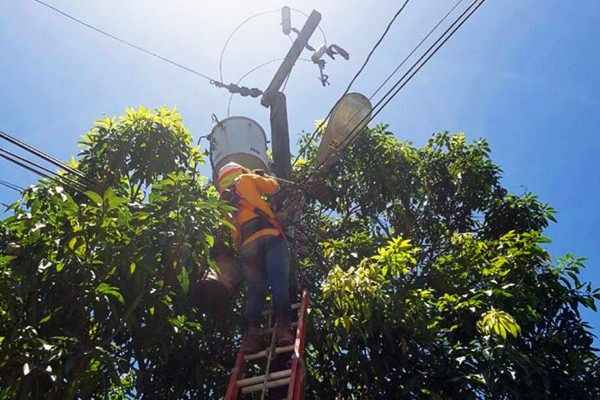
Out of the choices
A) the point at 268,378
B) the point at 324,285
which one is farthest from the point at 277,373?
the point at 324,285

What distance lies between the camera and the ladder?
423 centimetres

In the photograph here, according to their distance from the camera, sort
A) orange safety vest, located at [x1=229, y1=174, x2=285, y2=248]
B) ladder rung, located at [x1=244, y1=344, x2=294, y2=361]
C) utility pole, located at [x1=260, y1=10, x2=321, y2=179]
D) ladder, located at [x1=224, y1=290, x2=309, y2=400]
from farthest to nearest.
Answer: utility pole, located at [x1=260, y1=10, x2=321, y2=179]
orange safety vest, located at [x1=229, y1=174, x2=285, y2=248]
ladder rung, located at [x1=244, y1=344, x2=294, y2=361]
ladder, located at [x1=224, y1=290, x2=309, y2=400]

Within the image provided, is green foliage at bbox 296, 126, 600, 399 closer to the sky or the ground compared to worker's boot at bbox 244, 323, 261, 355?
closer to the sky

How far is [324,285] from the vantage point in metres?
5.20

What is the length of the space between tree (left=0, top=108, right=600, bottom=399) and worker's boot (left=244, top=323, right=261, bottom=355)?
404 millimetres

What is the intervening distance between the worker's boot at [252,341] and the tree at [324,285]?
404 mm

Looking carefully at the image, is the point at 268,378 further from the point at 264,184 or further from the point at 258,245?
the point at 264,184

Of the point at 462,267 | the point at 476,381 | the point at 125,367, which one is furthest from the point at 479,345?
the point at 125,367

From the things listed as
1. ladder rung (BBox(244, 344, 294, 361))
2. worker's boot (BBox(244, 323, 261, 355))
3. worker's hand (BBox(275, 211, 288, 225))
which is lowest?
ladder rung (BBox(244, 344, 294, 361))

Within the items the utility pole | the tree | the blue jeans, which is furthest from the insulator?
the blue jeans

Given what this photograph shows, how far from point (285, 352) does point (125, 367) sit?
3.99 ft

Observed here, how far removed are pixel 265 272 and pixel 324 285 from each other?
Answer: 509 mm

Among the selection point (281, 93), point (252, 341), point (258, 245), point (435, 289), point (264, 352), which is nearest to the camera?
point (264, 352)

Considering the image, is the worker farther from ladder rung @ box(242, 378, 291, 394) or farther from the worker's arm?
ladder rung @ box(242, 378, 291, 394)
